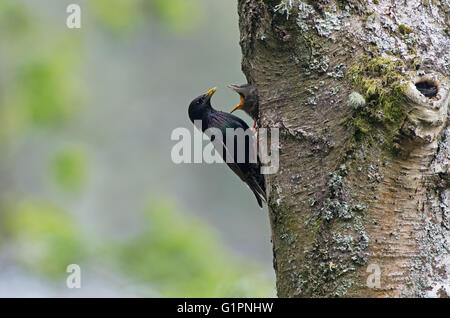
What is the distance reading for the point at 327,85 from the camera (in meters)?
2.30

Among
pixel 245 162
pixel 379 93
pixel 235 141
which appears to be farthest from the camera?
pixel 235 141

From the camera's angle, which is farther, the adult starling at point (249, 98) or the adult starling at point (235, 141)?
the adult starling at point (235, 141)

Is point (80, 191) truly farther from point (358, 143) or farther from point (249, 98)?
point (358, 143)

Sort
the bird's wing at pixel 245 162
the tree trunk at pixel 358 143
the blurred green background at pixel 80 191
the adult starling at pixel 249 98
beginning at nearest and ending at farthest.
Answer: the tree trunk at pixel 358 143, the adult starling at pixel 249 98, the bird's wing at pixel 245 162, the blurred green background at pixel 80 191

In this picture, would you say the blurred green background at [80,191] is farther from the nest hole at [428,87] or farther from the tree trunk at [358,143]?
the nest hole at [428,87]

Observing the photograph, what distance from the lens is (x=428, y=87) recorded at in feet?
7.06

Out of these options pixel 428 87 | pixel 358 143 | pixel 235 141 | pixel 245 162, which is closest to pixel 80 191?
pixel 235 141

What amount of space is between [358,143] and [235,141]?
6.55 ft

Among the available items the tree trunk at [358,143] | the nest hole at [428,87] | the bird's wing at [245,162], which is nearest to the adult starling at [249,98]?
the tree trunk at [358,143]

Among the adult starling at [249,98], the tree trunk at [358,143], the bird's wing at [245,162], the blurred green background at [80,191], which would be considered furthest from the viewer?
the blurred green background at [80,191]

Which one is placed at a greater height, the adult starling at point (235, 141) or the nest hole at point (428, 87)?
the adult starling at point (235, 141)

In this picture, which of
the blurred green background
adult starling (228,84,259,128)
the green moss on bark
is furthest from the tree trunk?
the blurred green background

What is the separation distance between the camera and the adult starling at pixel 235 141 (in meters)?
3.85

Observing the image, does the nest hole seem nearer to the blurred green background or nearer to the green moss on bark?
the green moss on bark
